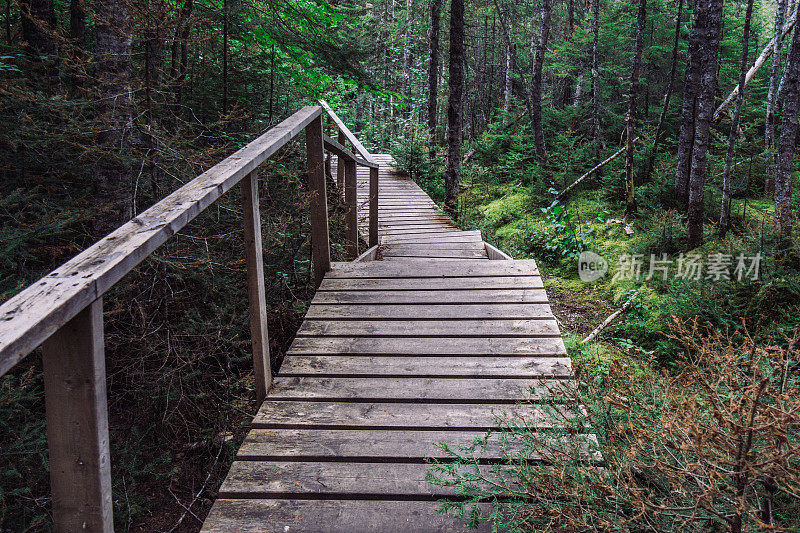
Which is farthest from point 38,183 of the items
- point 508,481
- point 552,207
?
point 552,207

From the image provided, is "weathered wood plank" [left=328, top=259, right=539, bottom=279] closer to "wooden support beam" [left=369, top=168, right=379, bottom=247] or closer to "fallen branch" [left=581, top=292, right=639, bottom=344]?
"wooden support beam" [left=369, top=168, right=379, bottom=247]

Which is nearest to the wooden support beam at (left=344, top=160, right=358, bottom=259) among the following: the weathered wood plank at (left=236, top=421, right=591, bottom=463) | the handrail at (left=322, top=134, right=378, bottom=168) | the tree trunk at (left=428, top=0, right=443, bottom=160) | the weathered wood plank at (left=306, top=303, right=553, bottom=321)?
the handrail at (left=322, top=134, right=378, bottom=168)

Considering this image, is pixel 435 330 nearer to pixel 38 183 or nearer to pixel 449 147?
pixel 38 183

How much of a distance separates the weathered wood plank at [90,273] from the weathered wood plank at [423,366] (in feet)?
4.08

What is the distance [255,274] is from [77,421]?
146 centimetres

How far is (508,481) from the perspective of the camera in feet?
6.59

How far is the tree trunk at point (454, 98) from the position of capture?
938 centimetres

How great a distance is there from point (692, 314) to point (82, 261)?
256 inches

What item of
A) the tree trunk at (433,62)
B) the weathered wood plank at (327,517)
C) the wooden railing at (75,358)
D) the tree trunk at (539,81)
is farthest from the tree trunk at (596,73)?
the wooden railing at (75,358)

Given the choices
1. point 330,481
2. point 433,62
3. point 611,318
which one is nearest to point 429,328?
point 330,481

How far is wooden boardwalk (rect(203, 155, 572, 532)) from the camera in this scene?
200 cm

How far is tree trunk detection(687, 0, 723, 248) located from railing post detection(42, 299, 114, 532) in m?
8.67

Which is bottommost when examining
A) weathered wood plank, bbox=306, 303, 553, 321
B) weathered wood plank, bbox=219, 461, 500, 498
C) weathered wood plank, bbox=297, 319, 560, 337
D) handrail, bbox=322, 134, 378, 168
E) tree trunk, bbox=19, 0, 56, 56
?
weathered wood plank, bbox=219, 461, 500, 498

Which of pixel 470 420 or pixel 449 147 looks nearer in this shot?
pixel 470 420
